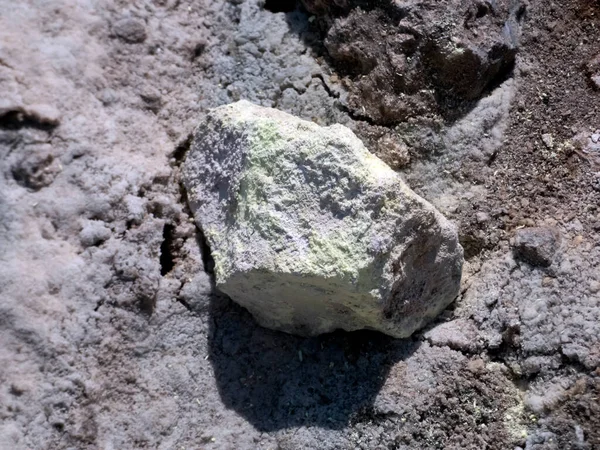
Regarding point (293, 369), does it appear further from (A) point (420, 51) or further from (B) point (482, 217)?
(A) point (420, 51)

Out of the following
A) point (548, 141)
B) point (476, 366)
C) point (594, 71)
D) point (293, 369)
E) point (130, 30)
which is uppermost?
point (594, 71)

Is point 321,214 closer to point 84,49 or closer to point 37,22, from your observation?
point 84,49

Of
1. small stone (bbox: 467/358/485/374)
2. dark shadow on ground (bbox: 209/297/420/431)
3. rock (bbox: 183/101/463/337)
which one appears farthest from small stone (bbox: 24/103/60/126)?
small stone (bbox: 467/358/485/374)

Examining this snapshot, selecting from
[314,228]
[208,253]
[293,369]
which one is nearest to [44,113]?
[208,253]

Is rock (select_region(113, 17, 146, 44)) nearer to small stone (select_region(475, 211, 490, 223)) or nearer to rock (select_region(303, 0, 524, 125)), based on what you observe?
rock (select_region(303, 0, 524, 125))

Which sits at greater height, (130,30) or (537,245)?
(537,245)

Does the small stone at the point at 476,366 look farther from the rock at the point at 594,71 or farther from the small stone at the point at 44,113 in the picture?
the small stone at the point at 44,113

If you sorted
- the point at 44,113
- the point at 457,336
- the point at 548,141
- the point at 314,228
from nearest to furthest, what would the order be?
the point at 314,228 < the point at 44,113 < the point at 457,336 < the point at 548,141

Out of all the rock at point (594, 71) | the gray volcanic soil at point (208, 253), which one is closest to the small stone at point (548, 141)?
the gray volcanic soil at point (208, 253)
